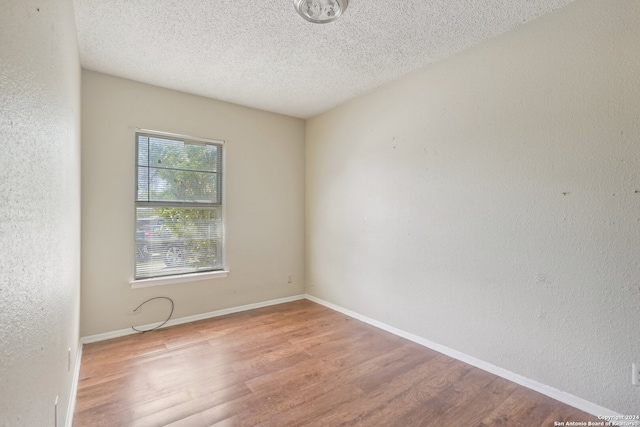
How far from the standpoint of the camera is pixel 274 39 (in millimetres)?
2311

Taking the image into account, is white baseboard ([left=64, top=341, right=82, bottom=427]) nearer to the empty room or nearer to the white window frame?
the empty room

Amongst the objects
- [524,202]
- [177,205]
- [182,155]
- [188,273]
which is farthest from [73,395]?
[524,202]

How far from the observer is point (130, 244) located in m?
3.00

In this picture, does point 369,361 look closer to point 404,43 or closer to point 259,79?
point 404,43

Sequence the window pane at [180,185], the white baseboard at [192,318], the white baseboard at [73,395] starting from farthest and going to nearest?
the window pane at [180,185]
the white baseboard at [192,318]
the white baseboard at [73,395]

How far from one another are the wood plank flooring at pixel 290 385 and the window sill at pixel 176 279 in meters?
0.49

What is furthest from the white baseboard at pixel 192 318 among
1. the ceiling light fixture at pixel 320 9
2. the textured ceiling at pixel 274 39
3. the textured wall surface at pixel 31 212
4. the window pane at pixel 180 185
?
the ceiling light fixture at pixel 320 9

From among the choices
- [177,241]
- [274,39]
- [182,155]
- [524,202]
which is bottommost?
[177,241]

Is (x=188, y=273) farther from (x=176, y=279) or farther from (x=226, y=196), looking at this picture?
(x=226, y=196)

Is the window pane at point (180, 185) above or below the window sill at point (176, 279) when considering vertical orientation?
above

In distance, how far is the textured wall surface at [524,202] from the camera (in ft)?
5.71

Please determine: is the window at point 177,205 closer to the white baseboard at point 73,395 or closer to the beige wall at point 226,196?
the beige wall at point 226,196

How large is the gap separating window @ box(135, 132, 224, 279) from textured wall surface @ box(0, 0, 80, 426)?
168 cm

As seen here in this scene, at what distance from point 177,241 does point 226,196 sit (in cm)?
74
